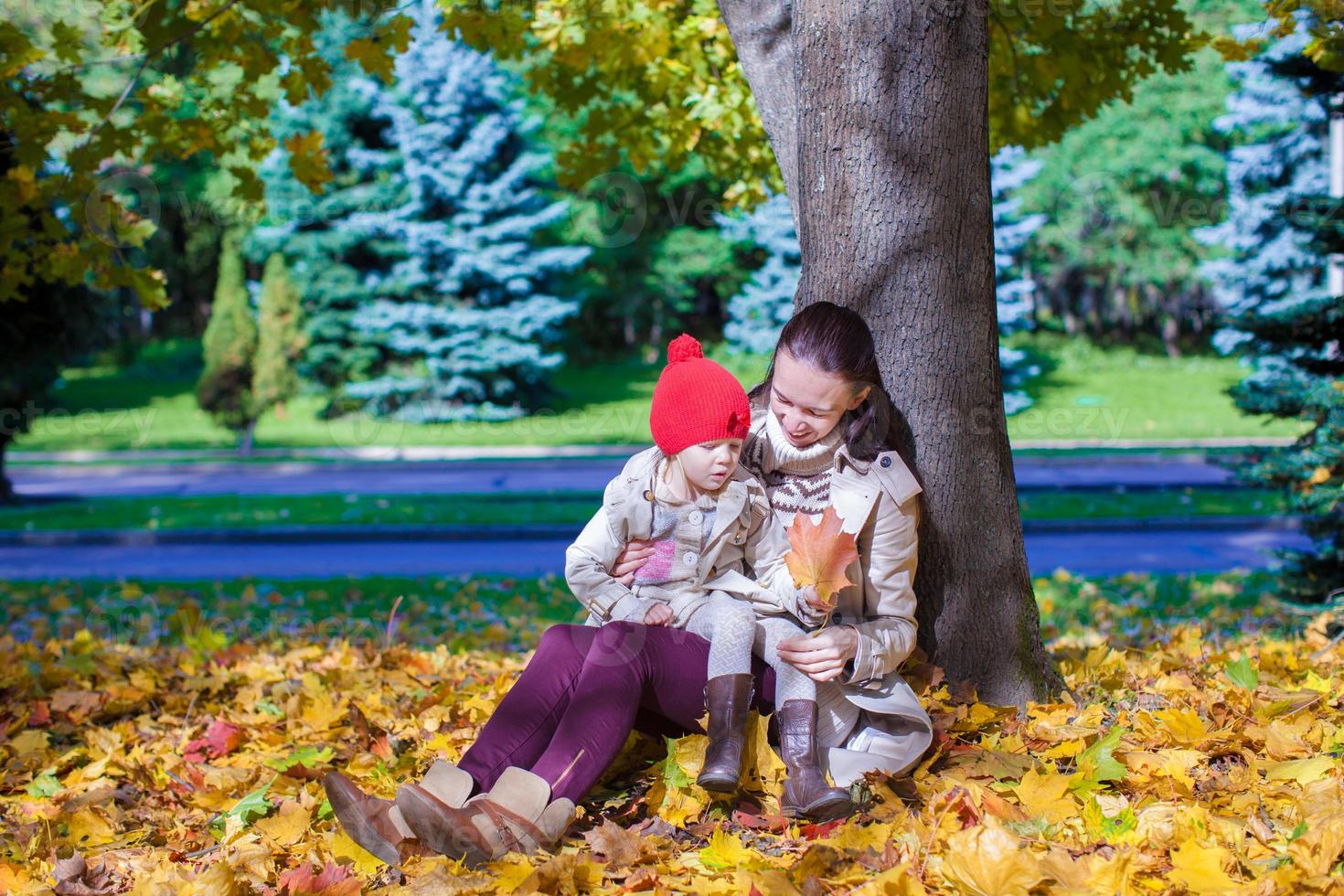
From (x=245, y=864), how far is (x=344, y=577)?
637cm

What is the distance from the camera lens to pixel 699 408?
2.52m

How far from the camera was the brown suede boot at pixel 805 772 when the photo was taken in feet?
7.70

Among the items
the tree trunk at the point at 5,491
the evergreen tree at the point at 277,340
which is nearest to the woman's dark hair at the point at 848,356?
the tree trunk at the point at 5,491

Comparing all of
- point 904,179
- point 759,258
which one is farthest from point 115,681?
point 759,258

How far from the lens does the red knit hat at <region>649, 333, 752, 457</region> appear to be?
2.52 m

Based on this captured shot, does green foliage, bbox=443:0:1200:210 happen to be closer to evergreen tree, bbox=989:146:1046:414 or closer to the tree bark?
the tree bark

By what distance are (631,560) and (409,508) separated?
403 inches

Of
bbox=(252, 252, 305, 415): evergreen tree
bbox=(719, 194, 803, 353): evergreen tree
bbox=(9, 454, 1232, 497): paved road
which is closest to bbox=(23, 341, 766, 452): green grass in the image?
bbox=(719, 194, 803, 353): evergreen tree

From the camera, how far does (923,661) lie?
9.75 ft

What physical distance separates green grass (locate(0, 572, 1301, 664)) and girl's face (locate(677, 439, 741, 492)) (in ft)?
10.8

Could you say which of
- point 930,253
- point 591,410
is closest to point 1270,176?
point 591,410

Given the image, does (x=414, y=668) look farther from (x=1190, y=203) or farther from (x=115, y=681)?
(x=1190, y=203)

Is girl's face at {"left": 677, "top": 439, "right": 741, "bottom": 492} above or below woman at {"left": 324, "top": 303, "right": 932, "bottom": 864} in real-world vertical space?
above

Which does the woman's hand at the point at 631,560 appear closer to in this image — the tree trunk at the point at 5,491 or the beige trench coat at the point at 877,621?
the beige trench coat at the point at 877,621
